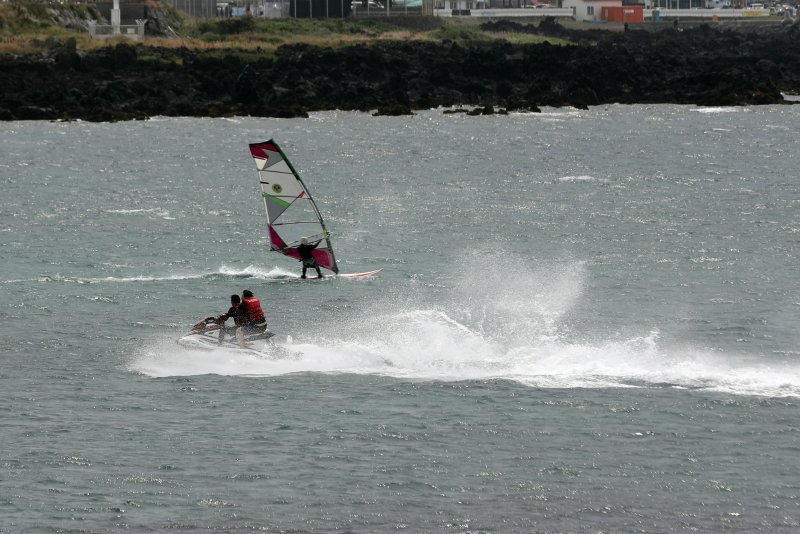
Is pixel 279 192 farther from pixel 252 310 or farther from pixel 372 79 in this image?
pixel 372 79

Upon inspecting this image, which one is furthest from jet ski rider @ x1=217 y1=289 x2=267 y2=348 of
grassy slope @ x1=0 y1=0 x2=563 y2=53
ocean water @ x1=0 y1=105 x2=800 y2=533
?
grassy slope @ x1=0 y1=0 x2=563 y2=53

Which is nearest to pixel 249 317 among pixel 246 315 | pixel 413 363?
pixel 246 315

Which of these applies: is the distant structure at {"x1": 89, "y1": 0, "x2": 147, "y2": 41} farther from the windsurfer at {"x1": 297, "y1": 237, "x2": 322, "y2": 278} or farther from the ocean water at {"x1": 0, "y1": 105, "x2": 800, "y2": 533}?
the windsurfer at {"x1": 297, "y1": 237, "x2": 322, "y2": 278}

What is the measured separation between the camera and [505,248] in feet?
177

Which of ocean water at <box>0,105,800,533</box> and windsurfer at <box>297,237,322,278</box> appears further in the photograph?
windsurfer at <box>297,237,322,278</box>

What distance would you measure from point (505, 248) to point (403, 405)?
23.7 meters

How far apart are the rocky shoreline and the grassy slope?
4574mm

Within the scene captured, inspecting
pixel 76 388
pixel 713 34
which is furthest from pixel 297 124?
pixel 713 34

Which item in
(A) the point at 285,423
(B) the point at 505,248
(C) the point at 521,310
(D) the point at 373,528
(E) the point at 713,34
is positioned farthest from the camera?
(E) the point at 713,34

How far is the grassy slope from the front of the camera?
126m

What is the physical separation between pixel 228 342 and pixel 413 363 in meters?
4.59

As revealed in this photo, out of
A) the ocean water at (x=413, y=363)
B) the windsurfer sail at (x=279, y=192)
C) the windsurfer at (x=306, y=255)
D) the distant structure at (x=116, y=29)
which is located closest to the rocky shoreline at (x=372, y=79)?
the distant structure at (x=116, y=29)

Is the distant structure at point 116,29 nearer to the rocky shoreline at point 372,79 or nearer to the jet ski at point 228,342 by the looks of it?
the rocky shoreline at point 372,79

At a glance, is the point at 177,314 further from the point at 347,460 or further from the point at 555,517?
the point at 555,517
